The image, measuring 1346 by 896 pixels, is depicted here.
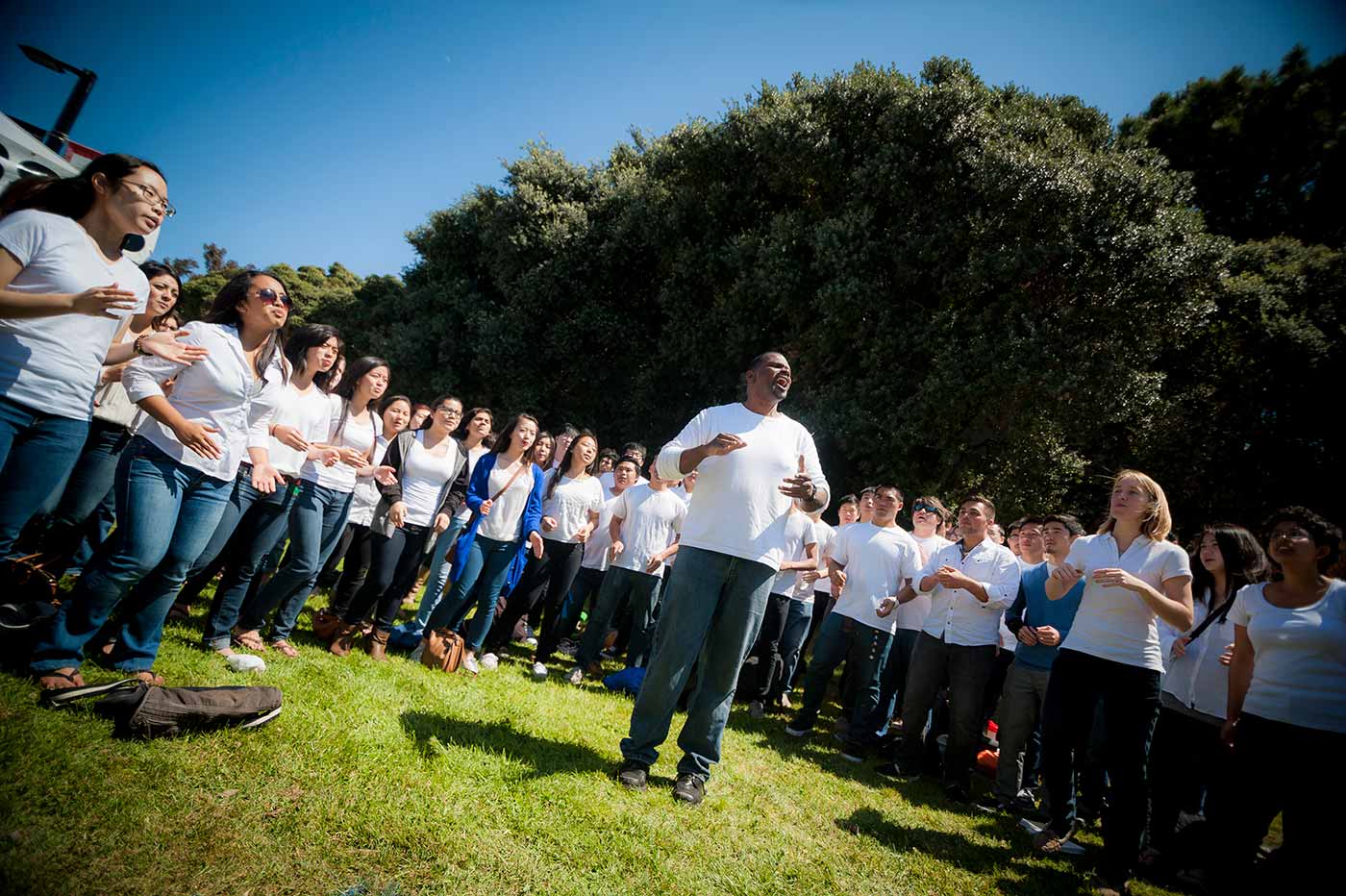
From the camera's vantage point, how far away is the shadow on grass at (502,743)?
3678 mm

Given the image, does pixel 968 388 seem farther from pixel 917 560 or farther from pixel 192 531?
pixel 192 531

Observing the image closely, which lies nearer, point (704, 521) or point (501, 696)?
point (704, 521)

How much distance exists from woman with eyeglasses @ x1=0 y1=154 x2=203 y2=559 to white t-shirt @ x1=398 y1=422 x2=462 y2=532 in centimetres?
265

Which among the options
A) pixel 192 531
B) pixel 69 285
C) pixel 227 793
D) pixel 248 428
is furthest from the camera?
pixel 248 428

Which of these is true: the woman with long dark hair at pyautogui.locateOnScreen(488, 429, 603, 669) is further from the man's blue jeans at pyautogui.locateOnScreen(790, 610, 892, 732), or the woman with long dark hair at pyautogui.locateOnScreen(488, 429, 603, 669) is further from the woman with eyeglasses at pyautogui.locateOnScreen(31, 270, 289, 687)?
the woman with eyeglasses at pyautogui.locateOnScreen(31, 270, 289, 687)

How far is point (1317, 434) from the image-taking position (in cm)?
1329

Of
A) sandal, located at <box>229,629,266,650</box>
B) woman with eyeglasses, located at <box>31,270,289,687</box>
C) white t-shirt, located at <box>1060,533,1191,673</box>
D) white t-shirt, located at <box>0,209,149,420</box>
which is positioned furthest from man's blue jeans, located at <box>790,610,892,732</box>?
white t-shirt, located at <box>0,209,149,420</box>

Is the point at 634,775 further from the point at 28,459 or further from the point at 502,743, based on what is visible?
the point at 28,459

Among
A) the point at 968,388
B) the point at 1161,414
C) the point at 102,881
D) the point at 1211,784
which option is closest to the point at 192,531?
the point at 102,881

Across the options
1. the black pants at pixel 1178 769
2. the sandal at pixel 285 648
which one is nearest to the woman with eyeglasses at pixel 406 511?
the sandal at pixel 285 648

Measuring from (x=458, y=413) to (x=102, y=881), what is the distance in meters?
4.29

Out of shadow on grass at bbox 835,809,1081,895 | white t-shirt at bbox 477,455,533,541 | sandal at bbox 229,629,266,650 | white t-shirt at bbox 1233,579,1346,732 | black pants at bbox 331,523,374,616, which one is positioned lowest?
sandal at bbox 229,629,266,650

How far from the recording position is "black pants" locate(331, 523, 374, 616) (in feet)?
17.9

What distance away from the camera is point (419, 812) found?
282 centimetres
